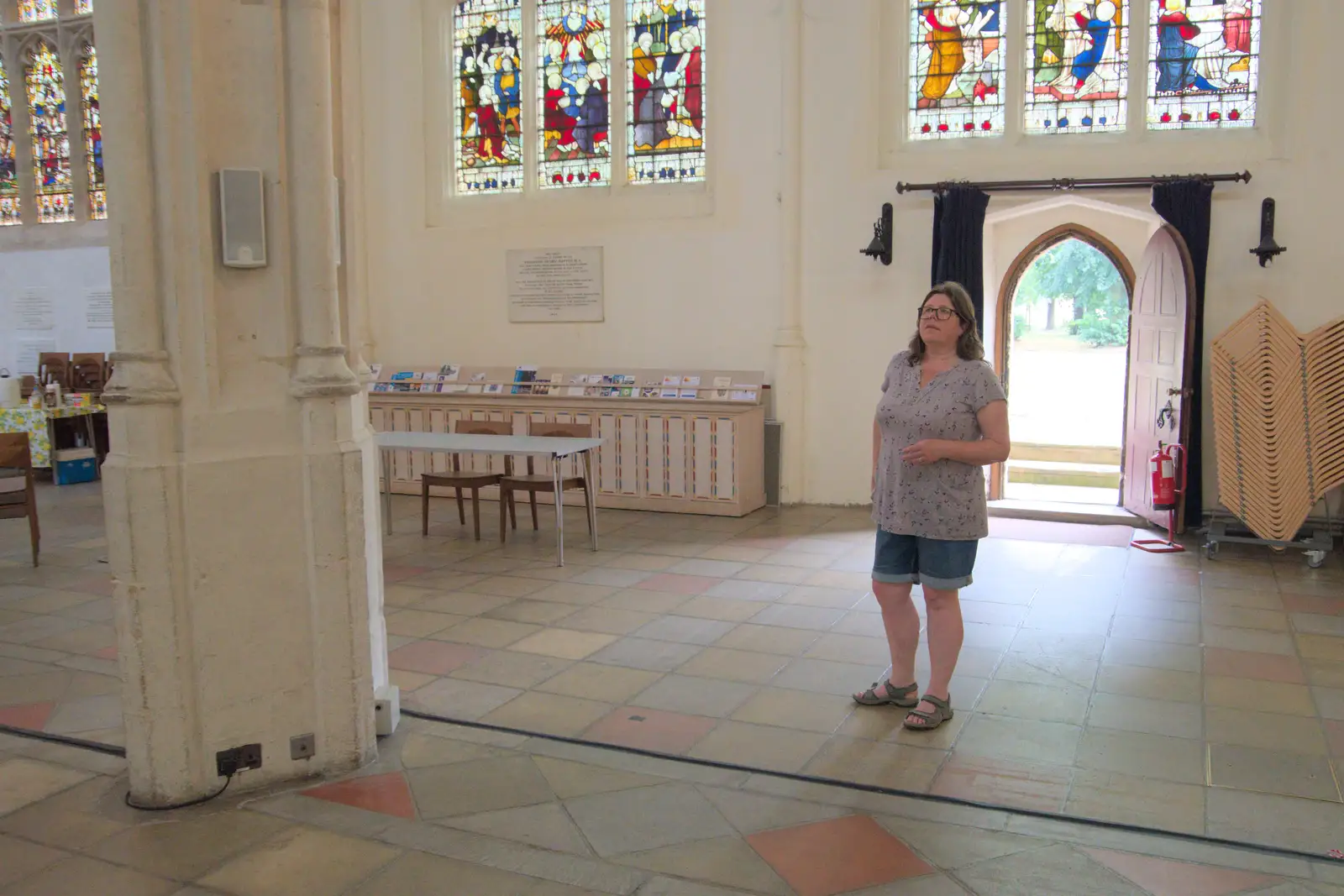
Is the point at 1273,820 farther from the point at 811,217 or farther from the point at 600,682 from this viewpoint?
the point at 811,217

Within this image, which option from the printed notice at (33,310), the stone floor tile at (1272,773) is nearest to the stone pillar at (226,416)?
the stone floor tile at (1272,773)

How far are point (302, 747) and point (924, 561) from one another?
226 centimetres

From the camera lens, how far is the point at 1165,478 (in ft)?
24.3

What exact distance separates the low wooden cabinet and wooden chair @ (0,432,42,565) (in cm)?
289

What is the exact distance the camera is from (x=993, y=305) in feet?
31.4

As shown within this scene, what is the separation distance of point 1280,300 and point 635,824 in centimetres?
651

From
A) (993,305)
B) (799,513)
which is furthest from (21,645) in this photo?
(993,305)

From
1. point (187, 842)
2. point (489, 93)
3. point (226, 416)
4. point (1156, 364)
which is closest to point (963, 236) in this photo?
point (1156, 364)

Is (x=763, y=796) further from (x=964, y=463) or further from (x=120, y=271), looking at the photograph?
(x=120, y=271)

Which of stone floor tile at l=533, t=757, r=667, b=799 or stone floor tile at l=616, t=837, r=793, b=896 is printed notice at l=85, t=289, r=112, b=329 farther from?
stone floor tile at l=616, t=837, r=793, b=896

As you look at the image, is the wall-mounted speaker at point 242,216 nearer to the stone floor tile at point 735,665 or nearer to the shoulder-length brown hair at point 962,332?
the shoulder-length brown hair at point 962,332

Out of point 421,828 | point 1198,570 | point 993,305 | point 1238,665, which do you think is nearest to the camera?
point 421,828

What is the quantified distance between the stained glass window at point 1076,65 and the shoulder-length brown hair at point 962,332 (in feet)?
16.4

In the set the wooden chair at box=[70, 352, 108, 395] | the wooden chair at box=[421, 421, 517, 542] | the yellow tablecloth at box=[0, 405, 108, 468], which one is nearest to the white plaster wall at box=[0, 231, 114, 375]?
the wooden chair at box=[70, 352, 108, 395]
